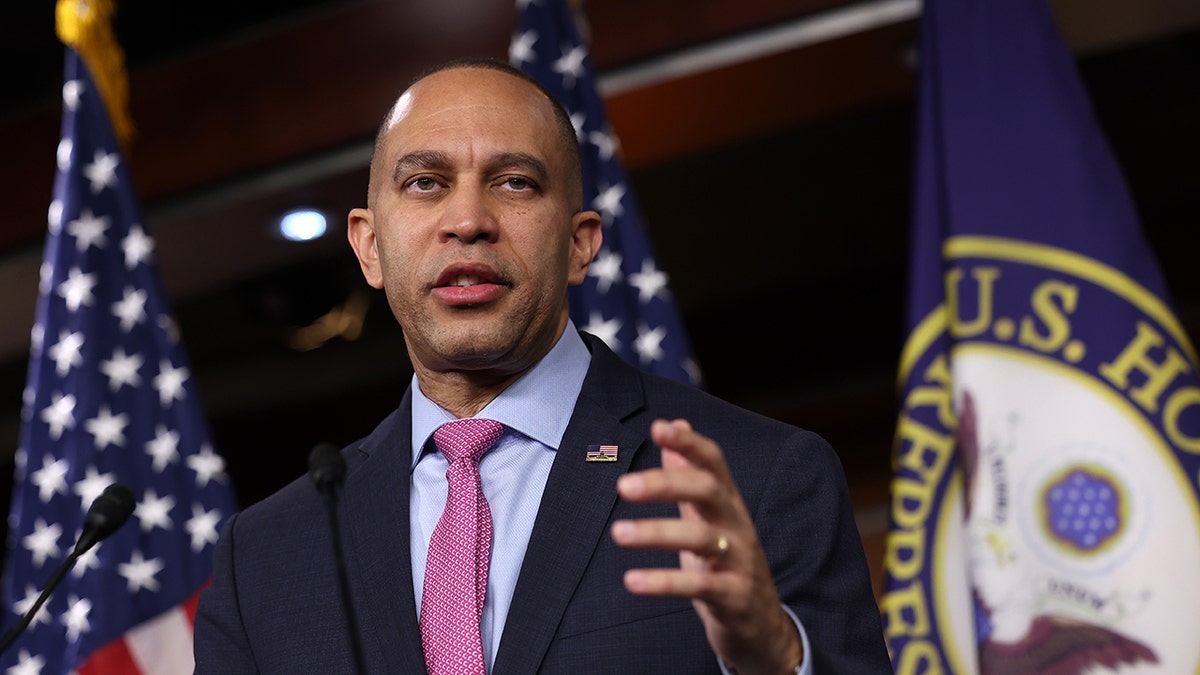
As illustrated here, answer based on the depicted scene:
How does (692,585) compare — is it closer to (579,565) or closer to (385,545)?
(579,565)

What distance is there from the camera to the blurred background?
3795mm

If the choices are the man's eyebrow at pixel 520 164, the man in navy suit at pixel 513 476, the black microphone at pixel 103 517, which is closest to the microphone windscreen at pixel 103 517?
the black microphone at pixel 103 517

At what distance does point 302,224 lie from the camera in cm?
451

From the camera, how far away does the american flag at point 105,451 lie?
3051 millimetres

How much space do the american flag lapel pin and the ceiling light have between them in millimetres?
3139

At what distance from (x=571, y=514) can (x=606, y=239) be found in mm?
1685

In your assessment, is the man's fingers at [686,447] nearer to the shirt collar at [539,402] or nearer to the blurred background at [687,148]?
the shirt collar at [539,402]

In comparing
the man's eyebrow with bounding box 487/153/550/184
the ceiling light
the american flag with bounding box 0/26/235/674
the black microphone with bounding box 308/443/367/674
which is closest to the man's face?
the man's eyebrow with bounding box 487/153/550/184

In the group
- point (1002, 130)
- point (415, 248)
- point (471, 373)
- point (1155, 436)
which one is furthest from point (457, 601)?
point (1002, 130)

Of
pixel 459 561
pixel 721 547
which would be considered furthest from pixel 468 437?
pixel 721 547

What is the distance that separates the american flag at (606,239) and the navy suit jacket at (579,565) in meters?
1.36

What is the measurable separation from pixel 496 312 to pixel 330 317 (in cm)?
475

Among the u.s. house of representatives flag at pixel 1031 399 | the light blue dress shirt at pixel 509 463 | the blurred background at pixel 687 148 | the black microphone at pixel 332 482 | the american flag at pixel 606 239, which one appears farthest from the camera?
the blurred background at pixel 687 148

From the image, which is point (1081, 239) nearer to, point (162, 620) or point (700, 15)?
point (700, 15)
